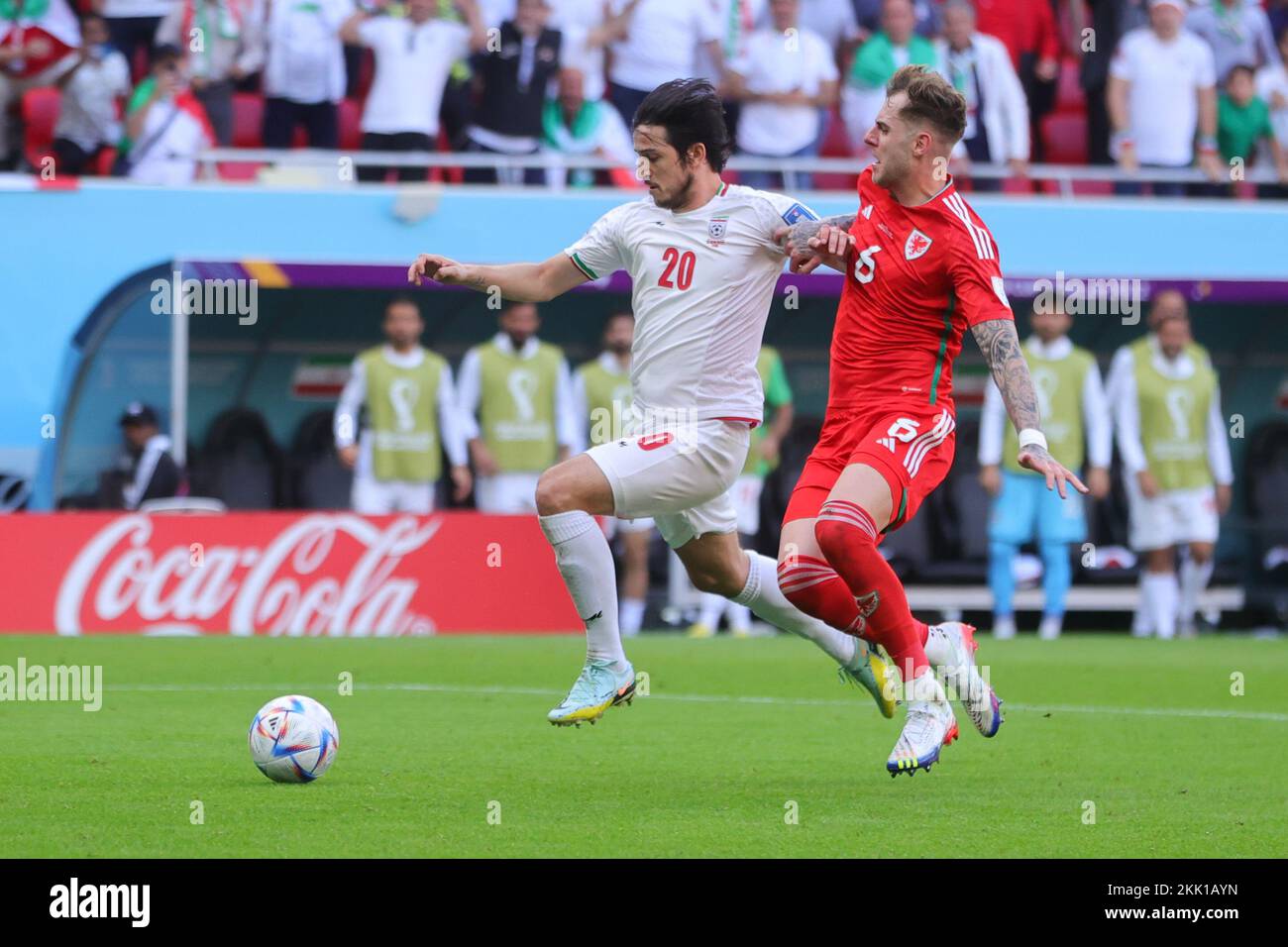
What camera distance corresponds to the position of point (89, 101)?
15.7 metres

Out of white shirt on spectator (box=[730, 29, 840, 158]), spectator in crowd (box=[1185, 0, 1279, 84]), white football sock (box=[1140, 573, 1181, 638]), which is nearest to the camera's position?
white football sock (box=[1140, 573, 1181, 638])

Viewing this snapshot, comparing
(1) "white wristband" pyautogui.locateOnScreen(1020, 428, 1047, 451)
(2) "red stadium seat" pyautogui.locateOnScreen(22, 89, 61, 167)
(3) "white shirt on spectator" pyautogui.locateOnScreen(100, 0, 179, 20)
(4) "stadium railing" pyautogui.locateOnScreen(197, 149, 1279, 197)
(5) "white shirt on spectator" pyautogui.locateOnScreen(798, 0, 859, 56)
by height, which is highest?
(5) "white shirt on spectator" pyautogui.locateOnScreen(798, 0, 859, 56)

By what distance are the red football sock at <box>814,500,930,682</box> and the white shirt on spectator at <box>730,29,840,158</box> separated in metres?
10.0

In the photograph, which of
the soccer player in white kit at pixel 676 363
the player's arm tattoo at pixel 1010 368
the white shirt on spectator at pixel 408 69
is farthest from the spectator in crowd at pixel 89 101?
the player's arm tattoo at pixel 1010 368

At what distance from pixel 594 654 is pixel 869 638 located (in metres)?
0.94

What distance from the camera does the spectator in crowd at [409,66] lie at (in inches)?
630

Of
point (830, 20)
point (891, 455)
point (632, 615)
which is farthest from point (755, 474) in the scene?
point (891, 455)

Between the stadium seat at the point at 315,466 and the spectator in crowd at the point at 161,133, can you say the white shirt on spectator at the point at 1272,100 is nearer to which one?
the stadium seat at the point at 315,466

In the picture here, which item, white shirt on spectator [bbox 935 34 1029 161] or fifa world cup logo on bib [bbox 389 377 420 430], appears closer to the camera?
fifa world cup logo on bib [bbox 389 377 420 430]

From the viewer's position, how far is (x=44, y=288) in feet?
51.6

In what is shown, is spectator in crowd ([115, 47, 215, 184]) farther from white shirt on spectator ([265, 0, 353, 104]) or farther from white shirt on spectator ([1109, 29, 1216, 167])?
white shirt on spectator ([1109, 29, 1216, 167])

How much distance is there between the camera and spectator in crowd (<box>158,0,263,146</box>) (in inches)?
632

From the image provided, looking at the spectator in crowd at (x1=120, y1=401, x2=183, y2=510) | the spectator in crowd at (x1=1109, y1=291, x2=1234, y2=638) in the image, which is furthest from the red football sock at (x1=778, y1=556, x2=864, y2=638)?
the spectator in crowd at (x1=1109, y1=291, x2=1234, y2=638)

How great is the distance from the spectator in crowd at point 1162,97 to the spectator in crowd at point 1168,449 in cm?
222
